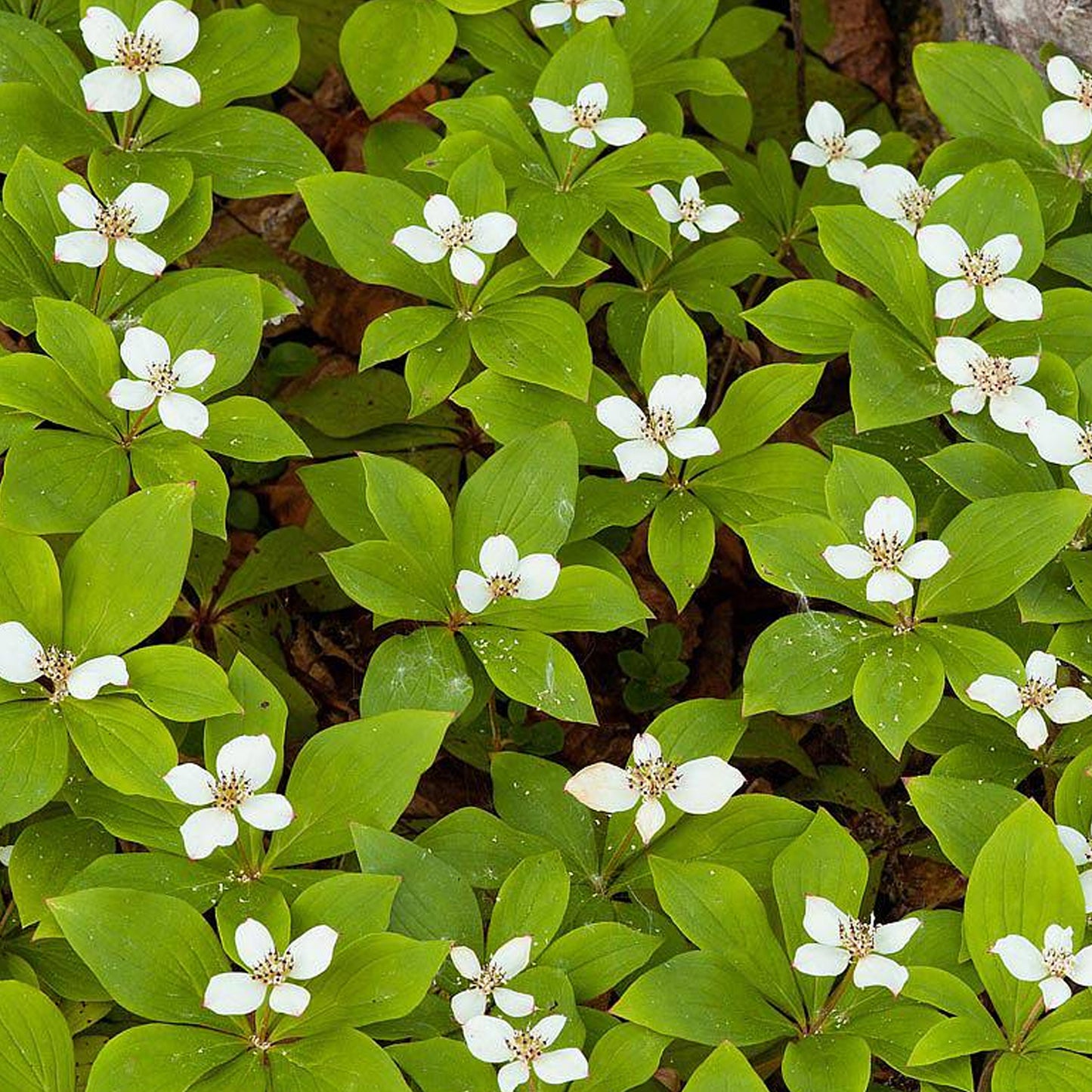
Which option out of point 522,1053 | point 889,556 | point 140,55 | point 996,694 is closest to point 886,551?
point 889,556

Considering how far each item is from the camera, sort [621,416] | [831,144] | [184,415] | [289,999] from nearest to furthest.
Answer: [289,999] → [184,415] → [621,416] → [831,144]

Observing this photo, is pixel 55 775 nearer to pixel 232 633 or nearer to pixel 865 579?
pixel 232 633

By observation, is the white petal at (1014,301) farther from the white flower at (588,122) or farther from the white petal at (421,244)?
the white petal at (421,244)

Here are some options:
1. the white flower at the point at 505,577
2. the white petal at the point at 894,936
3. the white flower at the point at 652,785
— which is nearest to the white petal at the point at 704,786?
the white flower at the point at 652,785

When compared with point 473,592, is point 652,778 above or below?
below

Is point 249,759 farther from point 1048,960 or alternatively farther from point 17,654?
point 1048,960

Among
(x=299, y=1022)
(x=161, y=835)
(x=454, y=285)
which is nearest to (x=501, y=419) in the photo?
(x=454, y=285)

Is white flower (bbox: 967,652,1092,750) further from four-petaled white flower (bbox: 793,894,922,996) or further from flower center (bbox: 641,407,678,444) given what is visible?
flower center (bbox: 641,407,678,444)

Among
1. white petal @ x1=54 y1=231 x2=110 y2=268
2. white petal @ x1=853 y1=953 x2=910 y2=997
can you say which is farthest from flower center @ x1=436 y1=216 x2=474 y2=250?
white petal @ x1=853 y1=953 x2=910 y2=997

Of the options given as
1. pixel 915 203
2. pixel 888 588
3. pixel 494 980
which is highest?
pixel 915 203
